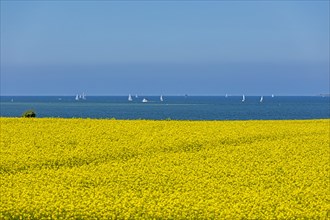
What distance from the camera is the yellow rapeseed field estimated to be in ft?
68.1

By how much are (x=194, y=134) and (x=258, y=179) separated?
10.6m

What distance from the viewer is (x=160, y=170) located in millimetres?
27500

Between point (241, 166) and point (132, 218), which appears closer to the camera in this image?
point (132, 218)

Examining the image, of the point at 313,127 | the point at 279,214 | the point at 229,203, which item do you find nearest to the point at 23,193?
the point at 229,203

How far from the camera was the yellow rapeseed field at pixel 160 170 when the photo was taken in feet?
68.1

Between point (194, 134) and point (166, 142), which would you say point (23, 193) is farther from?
point (194, 134)

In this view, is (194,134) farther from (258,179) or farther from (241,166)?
(258,179)

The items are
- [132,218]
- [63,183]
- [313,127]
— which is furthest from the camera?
[313,127]

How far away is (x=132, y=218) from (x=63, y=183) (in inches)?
Answer: 223

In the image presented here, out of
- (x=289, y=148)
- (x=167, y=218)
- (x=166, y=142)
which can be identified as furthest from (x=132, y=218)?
(x=289, y=148)

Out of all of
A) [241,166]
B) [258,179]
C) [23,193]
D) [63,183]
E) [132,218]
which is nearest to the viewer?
[132,218]

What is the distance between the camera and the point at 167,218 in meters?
19.8

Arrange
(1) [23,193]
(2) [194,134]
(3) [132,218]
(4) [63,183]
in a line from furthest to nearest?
(2) [194,134]
(4) [63,183]
(1) [23,193]
(3) [132,218]

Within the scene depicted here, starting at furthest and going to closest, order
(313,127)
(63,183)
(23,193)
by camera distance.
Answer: (313,127)
(63,183)
(23,193)
